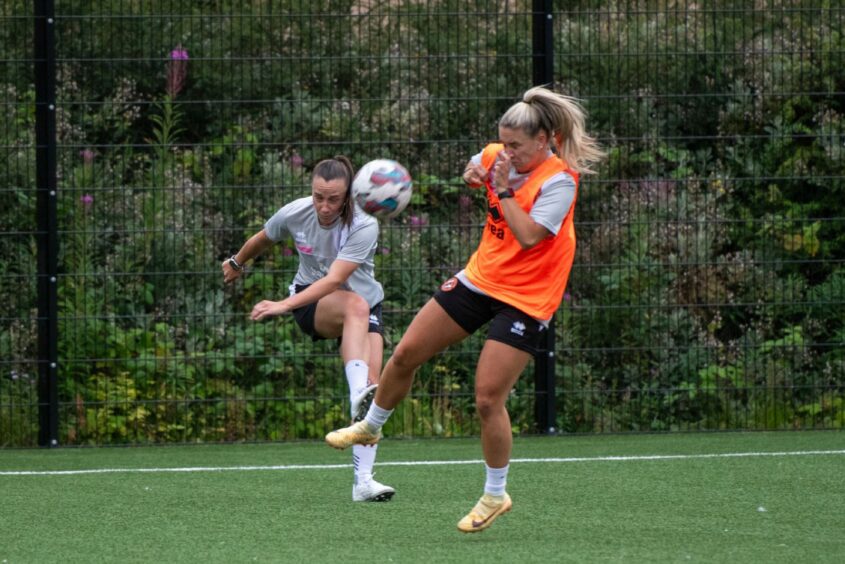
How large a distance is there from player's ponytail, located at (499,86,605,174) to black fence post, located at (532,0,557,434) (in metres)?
3.40

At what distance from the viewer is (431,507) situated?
21.2 ft

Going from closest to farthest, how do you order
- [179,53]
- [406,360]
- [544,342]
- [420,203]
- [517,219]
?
[517,219] → [406,360] → [179,53] → [544,342] → [420,203]

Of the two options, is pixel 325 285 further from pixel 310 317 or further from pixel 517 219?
pixel 517 219

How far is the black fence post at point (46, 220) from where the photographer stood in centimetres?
896

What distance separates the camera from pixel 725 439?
930cm

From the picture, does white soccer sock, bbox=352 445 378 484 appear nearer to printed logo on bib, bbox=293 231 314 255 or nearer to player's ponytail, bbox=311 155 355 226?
printed logo on bib, bbox=293 231 314 255

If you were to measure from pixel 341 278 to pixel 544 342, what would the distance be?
309 centimetres

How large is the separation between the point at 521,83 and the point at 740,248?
1.83 meters

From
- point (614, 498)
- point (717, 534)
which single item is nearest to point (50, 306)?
point (614, 498)

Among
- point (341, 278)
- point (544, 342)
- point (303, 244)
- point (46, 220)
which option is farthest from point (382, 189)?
point (46, 220)

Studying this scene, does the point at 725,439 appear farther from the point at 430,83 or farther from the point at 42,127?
the point at 42,127

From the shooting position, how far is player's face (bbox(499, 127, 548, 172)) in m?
5.54

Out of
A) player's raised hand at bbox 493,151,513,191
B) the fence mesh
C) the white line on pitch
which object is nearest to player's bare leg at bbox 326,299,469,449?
player's raised hand at bbox 493,151,513,191

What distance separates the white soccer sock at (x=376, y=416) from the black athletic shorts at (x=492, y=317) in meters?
0.61
